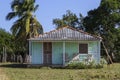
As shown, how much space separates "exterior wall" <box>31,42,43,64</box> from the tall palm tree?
10872 millimetres

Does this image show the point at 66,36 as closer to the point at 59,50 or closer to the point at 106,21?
the point at 59,50

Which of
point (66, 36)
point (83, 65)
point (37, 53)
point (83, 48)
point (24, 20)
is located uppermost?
point (24, 20)

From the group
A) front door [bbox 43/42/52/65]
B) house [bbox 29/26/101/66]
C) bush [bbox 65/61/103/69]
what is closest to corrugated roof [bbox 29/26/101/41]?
house [bbox 29/26/101/66]

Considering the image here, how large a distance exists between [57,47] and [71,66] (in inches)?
128

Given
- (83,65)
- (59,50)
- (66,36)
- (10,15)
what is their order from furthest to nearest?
(10,15), (59,50), (66,36), (83,65)

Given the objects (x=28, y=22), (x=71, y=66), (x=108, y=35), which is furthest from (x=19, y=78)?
(x=108, y=35)

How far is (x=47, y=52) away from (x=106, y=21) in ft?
60.4

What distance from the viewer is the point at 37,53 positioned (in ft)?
132

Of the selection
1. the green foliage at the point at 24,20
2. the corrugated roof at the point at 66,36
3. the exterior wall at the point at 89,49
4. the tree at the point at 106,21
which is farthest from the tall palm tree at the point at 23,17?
the exterior wall at the point at 89,49

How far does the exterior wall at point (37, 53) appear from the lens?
40.0 m

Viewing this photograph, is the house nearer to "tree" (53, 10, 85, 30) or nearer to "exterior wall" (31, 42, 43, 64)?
"exterior wall" (31, 42, 43, 64)

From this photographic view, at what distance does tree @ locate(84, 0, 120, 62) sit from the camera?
184 ft

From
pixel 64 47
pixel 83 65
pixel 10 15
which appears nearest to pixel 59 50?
pixel 64 47

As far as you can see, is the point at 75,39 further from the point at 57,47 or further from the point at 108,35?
the point at 108,35
